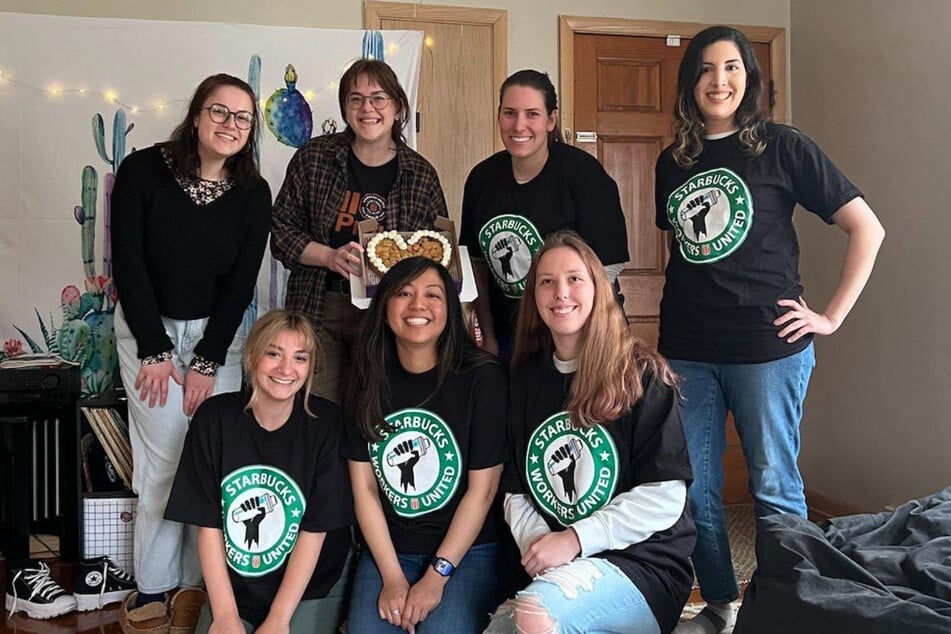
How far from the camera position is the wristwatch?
1.93 metres

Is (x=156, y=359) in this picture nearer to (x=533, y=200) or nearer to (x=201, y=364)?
(x=201, y=364)

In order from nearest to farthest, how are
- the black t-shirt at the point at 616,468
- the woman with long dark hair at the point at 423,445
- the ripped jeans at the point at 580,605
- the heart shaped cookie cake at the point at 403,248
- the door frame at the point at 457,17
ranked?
the ripped jeans at the point at 580,605 < the black t-shirt at the point at 616,468 < the woman with long dark hair at the point at 423,445 < the heart shaped cookie cake at the point at 403,248 < the door frame at the point at 457,17

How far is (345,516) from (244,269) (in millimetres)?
709

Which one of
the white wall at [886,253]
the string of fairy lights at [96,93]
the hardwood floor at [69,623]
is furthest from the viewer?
the string of fairy lights at [96,93]

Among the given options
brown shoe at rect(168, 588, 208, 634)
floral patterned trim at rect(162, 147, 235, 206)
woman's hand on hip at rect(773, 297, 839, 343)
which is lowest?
brown shoe at rect(168, 588, 208, 634)

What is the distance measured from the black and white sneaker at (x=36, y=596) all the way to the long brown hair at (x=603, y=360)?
1.70 m

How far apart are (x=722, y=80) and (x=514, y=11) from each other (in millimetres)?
1746

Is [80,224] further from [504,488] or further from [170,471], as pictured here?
[504,488]

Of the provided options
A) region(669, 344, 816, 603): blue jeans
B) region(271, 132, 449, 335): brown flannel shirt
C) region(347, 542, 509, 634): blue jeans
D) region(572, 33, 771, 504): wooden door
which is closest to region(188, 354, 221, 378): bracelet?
region(271, 132, 449, 335): brown flannel shirt

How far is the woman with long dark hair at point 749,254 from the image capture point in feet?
6.57

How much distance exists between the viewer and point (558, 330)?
6.22 feet

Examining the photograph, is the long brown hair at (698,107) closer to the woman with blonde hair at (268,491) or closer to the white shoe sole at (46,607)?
the woman with blonde hair at (268,491)

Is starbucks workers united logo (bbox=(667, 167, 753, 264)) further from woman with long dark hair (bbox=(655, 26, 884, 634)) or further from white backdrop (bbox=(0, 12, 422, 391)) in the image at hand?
white backdrop (bbox=(0, 12, 422, 391))

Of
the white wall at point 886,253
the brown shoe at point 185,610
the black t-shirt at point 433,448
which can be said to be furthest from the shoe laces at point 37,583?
the white wall at point 886,253
